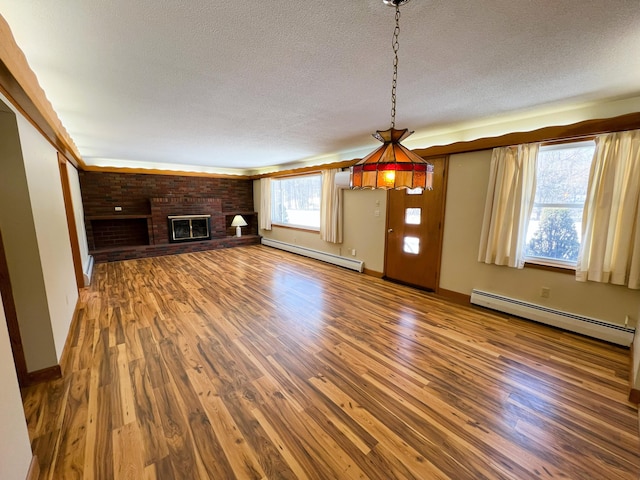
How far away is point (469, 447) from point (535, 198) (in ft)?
9.00

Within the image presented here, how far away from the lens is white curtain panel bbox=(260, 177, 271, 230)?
23.8ft

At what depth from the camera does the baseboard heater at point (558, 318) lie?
2.51 m

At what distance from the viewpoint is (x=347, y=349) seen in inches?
95.9

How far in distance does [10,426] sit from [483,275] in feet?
13.6

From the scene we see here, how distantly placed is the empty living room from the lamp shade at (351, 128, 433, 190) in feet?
0.06

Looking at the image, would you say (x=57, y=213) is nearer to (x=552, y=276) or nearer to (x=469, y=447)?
(x=469, y=447)

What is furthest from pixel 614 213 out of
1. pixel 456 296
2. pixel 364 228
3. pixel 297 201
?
pixel 297 201

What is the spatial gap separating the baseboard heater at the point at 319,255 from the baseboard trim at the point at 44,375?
4.09 m

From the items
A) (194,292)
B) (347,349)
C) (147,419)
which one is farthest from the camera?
(194,292)

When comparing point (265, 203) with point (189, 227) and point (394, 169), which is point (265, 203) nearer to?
point (189, 227)

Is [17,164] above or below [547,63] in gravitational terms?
below

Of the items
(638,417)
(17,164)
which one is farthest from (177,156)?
(638,417)

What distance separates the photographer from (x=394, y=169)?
61.8 inches

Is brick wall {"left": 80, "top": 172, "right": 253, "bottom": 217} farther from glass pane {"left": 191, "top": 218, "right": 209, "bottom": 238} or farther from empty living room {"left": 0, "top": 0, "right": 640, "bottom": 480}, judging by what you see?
empty living room {"left": 0, "top": 0, "right": 640, "bottom": 480}
